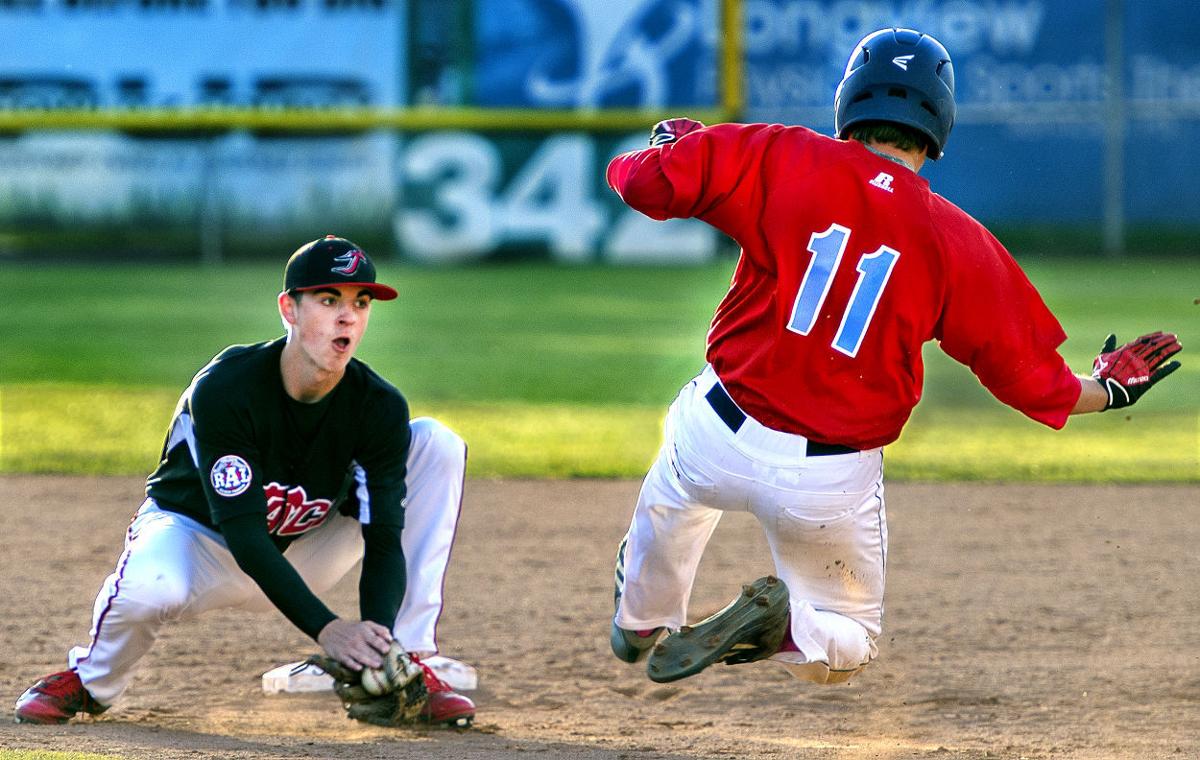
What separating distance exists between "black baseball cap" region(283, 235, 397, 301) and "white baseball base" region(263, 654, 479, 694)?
1126 mm

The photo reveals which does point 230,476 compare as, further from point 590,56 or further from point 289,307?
point 590,56

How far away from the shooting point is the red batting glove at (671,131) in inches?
136

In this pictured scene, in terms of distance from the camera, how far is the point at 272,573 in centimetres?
360

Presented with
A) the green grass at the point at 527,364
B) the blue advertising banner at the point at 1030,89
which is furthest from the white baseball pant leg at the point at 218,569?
the blue advertising banner at the point at 1030,89

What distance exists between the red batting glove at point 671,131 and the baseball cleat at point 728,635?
3.15ft

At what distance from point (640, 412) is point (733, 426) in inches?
214

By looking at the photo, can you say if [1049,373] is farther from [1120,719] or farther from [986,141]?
[986,141]

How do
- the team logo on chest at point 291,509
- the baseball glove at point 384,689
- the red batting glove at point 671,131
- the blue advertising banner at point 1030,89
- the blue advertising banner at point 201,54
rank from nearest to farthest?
1. the red batting glove at point 671,131
2. the baseball glove at point 384,689
3. the team logo on chest at point 291,509
4. the blue advertising banner at point 1030,89
5. the blue advertising banner at point 201,54

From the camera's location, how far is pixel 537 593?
5.43 m

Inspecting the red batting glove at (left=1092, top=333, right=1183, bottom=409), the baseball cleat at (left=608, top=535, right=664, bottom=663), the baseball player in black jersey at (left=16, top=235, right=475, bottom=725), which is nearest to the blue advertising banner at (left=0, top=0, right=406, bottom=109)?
the baseball player in black jersey at (left=16, top=235, right=475, bottom=725)

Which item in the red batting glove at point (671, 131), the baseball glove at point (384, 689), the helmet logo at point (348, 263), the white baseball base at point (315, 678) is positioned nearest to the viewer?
the red batting glove at point (671, 131)

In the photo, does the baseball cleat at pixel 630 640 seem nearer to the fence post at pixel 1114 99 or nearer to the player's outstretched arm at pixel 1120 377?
the player's outstretched arm at pixel 1120 377

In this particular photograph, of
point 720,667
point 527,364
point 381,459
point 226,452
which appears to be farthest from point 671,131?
point 527,364

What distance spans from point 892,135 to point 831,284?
1.29ft
